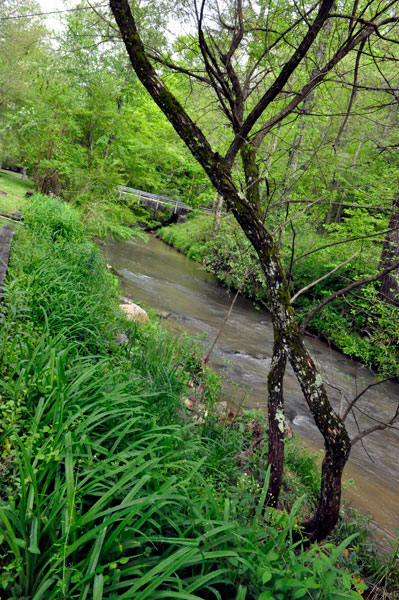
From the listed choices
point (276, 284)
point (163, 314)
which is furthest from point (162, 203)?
point (276, 284)

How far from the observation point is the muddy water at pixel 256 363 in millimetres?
5013

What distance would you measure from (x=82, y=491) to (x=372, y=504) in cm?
420

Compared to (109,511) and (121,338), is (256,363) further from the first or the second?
(109,511)

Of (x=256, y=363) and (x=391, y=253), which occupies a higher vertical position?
(x=391, y=253)

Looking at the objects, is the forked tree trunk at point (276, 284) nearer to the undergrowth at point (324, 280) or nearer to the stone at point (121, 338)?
the undergrowth at point (324, 280)

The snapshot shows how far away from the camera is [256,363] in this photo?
26.2 feet

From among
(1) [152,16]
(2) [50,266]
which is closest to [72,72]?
(1) [152,16]

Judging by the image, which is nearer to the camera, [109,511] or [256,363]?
[109,511]

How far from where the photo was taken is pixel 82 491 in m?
1.70

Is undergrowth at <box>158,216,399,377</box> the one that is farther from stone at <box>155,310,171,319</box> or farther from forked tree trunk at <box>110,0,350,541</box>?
stone at <box>155,310,171,319</box>

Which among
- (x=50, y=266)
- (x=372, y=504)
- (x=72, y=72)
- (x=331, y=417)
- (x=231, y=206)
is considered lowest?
(x=372, y=504)

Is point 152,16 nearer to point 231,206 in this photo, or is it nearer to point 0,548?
point 231,206

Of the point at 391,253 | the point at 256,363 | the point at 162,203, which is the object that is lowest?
the point at 256,363

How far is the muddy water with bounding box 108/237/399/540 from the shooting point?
501cm
